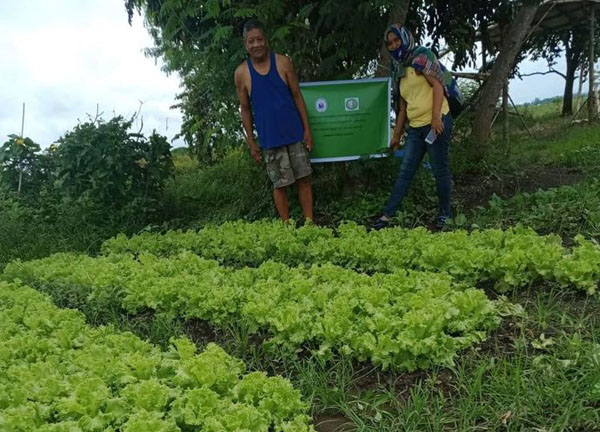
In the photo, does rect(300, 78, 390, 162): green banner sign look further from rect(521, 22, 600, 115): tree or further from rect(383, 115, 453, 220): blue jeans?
rect(521, 22, 600, 115): tree

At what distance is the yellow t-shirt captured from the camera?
16.2 ft

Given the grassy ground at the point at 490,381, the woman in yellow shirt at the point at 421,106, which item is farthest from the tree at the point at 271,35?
the grassy ground at the point at 490,381

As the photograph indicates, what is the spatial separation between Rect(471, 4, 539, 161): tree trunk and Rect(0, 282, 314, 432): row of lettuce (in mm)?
6192

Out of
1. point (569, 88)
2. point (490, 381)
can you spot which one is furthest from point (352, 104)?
point (569, 88)

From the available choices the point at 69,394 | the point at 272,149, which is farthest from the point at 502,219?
the point at 69,394

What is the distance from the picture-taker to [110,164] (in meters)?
6.50

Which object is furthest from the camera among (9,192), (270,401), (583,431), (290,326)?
(9,192)

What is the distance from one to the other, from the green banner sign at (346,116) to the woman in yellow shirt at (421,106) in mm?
615

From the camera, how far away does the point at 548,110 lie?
2008 cm

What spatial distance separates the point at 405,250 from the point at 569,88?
16218 millimetres

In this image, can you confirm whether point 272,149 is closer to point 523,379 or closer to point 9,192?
point 523,379

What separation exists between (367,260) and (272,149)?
5.68ft

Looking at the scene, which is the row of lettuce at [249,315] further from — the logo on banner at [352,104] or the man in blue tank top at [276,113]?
the logo on banner at [352,104]

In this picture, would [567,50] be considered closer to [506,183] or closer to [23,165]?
[506,183]
